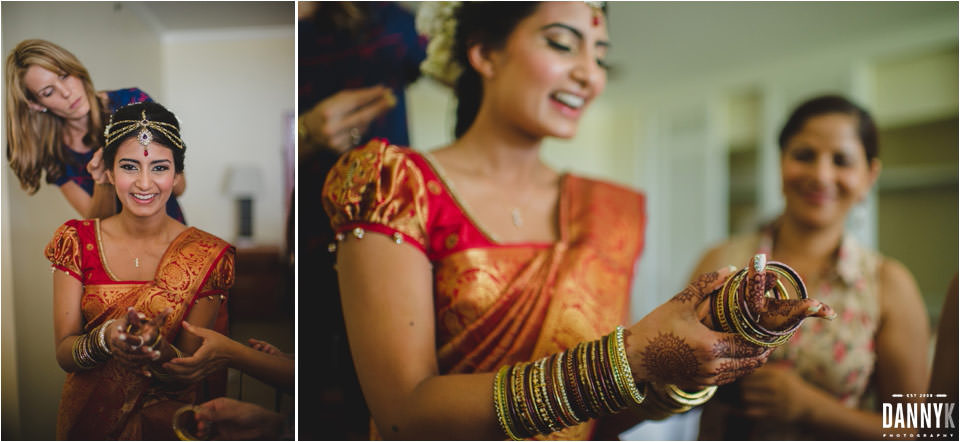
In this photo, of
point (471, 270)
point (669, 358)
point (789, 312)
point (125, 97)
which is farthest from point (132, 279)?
point (789, 312)

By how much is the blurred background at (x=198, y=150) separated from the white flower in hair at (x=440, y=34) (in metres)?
0.23

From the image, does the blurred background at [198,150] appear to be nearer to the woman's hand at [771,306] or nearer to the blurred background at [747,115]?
the blurred background at [747,115]

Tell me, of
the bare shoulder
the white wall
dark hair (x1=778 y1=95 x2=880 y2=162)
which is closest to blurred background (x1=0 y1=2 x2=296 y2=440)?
the white wall

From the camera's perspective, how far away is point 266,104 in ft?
2.57

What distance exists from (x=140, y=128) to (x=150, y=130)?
0.5 inches

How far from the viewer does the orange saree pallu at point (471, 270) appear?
0.76m

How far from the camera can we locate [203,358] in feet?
2.48

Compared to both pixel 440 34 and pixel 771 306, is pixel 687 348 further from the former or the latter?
pixel 440 34

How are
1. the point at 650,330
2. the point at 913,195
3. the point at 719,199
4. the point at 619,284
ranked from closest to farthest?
the point at 650,330, the point at 619,284, the point at 913,195, the point at 719,199

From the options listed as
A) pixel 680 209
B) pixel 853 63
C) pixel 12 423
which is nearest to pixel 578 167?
pixel 680 209

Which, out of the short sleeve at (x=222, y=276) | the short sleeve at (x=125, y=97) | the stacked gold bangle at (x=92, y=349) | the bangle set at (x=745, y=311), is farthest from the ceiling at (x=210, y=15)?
the bangle set at (x=745, y=311)

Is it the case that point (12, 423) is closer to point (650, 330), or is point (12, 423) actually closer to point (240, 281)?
point (240, 281)

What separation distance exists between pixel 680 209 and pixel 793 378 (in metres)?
1.81

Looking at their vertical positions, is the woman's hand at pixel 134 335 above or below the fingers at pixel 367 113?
below
